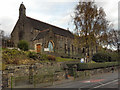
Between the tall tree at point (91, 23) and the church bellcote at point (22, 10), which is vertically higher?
the church bellcote at point (22, 10)

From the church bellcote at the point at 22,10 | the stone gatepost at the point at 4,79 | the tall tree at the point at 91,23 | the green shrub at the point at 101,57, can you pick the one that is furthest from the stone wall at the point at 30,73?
the church bellcote at the point at 22,10

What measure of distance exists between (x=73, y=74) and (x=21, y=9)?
78.3 ft

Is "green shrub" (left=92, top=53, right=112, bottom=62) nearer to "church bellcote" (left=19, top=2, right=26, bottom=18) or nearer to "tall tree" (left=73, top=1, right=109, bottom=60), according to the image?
"tall tree" (left=73, top=1, right=109, bottom=60)

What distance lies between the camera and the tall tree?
23781 millimetres

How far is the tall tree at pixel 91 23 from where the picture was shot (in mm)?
23781

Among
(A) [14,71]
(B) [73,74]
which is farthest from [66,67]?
(A) [14,71]

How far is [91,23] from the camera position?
24.0 metres

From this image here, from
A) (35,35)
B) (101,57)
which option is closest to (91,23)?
(101,57)

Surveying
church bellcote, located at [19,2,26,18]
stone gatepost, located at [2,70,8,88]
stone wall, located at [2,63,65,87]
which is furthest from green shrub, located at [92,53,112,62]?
stone gatepost, located at [2,70,8,88]

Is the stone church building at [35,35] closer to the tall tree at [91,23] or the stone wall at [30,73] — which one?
the tall tree at [91,23]

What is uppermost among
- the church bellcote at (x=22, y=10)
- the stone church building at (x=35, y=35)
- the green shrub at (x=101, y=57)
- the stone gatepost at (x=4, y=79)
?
the church bellcote at (x=22, y=10)

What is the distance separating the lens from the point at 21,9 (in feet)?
111

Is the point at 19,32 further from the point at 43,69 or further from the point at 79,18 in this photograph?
the point at 43,69

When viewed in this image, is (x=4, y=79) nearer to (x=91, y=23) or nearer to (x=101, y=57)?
(x=91, y=23)
